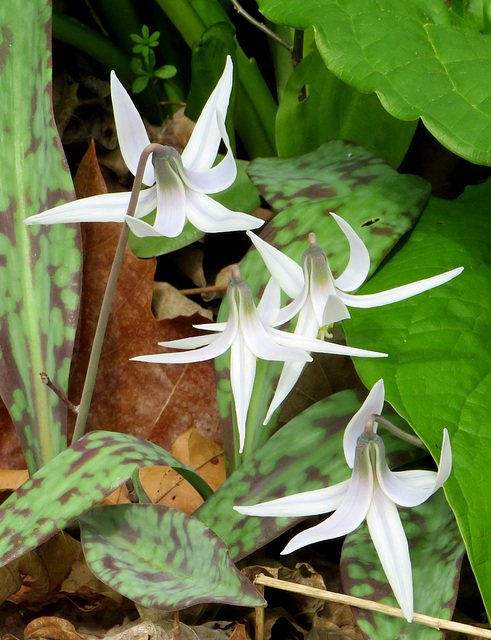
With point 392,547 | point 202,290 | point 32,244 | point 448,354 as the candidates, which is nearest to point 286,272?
point 448,354

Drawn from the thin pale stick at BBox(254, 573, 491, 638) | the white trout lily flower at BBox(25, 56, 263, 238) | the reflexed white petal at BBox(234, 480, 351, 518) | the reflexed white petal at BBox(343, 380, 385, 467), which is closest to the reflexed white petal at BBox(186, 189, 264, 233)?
the white trout lily flower at BBox(25, 56, 263, 238)

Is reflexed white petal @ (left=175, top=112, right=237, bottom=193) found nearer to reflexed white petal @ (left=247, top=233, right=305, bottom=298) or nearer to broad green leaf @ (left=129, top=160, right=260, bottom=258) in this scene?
reflexed white petal @ (left=247, top=233, right=305, bottom=298)

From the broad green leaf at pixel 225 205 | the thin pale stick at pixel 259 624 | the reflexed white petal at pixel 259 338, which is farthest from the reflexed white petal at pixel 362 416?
the broad green leaf at pixel 225 205

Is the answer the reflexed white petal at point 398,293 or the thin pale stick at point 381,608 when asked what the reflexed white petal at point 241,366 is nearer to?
the reflexed white petal at point 398,293

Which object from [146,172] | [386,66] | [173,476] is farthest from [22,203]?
[386,66]

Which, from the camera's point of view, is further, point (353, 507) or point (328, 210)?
point (328, 210)

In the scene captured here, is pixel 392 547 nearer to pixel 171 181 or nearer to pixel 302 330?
pixel 302 330
